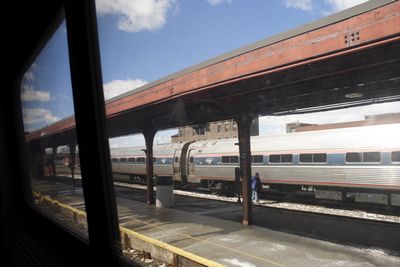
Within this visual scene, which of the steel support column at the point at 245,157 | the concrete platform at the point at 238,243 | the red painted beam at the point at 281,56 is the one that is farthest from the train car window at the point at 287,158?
the red painted beam at the point at 281,56

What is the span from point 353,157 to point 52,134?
722 centimetres

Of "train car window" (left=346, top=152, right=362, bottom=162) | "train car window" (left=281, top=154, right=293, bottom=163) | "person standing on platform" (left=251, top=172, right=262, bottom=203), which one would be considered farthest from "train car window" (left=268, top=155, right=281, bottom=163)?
"train car window" (left=346, top=152, right=362, bottom=162)

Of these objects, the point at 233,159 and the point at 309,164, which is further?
the point at 233,159

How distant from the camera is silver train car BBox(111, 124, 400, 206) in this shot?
24.5ft

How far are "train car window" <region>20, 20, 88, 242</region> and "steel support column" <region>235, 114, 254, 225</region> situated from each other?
3602 millimetres

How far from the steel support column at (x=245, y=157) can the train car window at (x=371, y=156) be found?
101 inches

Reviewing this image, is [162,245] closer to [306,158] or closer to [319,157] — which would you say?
[319,157]

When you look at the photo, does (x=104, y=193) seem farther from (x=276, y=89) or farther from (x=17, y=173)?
(x=17, y=173)

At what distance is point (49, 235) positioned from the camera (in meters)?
4.46

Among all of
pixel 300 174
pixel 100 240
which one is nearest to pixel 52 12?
pixel 100 240

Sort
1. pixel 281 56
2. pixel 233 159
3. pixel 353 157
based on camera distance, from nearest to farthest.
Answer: pixel 281 56 < pixel 353 157 < pixel 233 159

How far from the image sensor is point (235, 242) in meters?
5.49

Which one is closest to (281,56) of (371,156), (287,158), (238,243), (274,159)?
(238,243)

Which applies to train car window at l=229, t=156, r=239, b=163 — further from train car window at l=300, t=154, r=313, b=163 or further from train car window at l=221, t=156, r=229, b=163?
train car window at l=300, t=154, r=313, b=163
